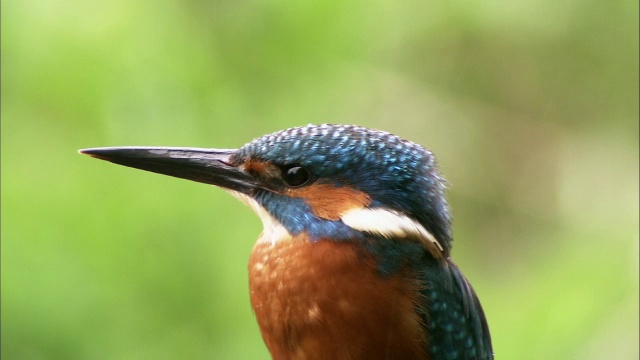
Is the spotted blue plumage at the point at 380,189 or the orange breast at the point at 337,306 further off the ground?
the spotted blue plumage at the point at 380,189

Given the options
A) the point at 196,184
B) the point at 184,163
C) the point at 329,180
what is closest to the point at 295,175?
the point at 329,180

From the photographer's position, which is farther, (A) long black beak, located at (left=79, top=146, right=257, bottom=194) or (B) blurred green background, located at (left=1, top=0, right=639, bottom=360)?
(B) blurred green background, located at (left=1, top=0, right=639, bottom=360)

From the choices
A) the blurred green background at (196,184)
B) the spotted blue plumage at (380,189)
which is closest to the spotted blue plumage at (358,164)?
the spotted blue plumage at (380,189)

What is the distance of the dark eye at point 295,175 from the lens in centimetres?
131

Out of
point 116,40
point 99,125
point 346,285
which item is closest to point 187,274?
point 99,125

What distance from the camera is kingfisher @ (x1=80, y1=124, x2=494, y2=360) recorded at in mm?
1273

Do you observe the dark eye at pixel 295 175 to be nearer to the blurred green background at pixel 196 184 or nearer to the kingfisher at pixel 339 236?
the kingfisher at pixel 339 236

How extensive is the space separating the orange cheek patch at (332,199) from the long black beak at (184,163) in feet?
0.32

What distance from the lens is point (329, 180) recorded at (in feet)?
4.26

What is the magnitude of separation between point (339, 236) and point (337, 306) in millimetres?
101

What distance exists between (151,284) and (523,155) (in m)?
1.15

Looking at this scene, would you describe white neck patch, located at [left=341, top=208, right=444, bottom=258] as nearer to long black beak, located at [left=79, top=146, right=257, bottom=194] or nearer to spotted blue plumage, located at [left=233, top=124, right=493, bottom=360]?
spotted blue plumage, located at [left=233, top=124, right=493, bottom=360]

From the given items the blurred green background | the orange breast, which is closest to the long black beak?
the orange breast

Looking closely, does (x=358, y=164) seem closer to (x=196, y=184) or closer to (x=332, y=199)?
(x=332, y=199)
